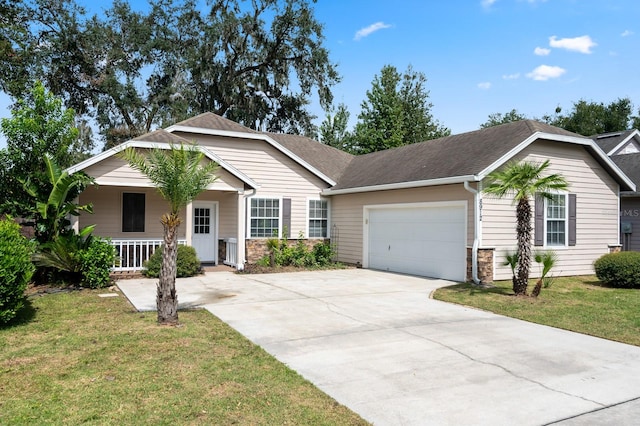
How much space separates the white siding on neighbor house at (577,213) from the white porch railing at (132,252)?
9.27 meters

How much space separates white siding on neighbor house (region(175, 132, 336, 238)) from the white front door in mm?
1741

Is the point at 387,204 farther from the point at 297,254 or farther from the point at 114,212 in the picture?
the point at 114,212

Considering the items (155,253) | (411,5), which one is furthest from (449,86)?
(155,253)

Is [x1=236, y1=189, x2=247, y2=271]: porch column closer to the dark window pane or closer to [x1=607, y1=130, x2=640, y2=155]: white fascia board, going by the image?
the dark window pane

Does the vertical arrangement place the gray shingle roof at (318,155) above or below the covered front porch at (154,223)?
above

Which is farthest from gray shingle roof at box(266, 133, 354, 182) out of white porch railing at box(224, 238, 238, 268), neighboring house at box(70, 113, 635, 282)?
white porch railing at box(224, 238, 238, 268)

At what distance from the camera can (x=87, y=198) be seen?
14.5 meters

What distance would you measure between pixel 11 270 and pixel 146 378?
11.6 feet

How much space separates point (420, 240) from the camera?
14438 millimetres

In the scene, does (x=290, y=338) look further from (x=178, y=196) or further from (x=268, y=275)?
(x=268, y=275)

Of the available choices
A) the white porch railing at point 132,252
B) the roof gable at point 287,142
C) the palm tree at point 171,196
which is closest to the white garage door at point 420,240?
the roof gable at point 287,142

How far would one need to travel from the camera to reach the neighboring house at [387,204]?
12883 millimetres

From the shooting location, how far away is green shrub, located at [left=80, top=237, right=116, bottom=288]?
11242mm

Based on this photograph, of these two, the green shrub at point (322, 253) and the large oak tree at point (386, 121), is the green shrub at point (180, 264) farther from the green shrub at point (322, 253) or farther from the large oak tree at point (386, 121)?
the large oak tree at point (386, 121)
